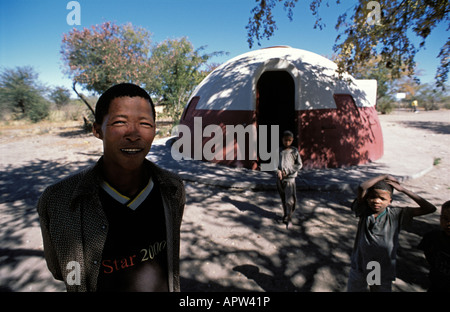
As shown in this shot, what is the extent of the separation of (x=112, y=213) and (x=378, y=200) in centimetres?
222

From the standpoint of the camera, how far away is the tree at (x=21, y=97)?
27625 millimetres

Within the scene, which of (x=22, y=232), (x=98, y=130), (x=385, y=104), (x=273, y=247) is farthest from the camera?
(x=385, y=104)

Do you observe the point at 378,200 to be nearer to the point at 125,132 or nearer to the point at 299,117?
the point at 125,132

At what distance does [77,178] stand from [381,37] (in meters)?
6.51

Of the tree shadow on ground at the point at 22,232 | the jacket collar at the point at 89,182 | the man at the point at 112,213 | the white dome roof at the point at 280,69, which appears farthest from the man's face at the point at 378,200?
the white dome roof at the point at 280,69

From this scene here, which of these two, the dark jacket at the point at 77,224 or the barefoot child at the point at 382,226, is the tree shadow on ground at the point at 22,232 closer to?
the dark jacket at the point at 77,224

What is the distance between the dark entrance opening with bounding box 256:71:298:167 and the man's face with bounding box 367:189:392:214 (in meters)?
7.50

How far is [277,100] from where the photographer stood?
9.88 m

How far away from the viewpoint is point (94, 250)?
1.23 m

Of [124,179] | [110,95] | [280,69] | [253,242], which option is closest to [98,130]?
[110,95]

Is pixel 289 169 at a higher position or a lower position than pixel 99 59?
lower

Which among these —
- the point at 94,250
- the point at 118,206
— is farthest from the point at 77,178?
the point at 94,250

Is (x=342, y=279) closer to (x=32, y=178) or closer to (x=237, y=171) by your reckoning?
(x=237, y=171)

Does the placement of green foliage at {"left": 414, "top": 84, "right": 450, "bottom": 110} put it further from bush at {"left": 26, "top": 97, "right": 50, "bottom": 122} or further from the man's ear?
bush at {"left": 26, "top": 97, "right": 50, "bottom": 122}
